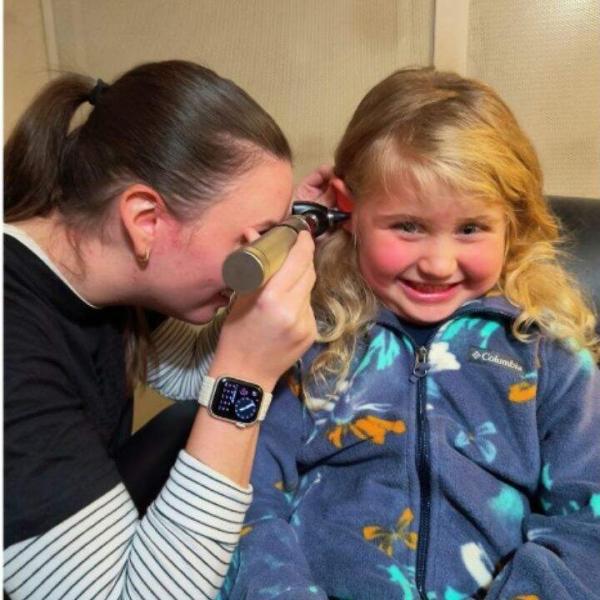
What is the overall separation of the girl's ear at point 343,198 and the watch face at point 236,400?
345 mm

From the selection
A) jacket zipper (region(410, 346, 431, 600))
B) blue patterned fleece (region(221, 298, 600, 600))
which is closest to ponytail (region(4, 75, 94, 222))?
blue patterned fleece (region(221, 298, 600, 600))

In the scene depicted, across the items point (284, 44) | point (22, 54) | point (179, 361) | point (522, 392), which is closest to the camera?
point (522, 392)

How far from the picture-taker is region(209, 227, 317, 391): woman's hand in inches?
28.7

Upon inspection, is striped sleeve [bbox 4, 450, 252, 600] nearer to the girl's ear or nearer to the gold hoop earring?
the gold hoop earring

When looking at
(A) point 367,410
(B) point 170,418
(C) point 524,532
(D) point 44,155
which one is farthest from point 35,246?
(C) point 524,532

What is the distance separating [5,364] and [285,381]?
16.5 inches

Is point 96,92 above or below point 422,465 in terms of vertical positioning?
above

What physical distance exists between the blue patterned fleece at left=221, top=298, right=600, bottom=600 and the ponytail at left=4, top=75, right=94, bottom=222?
1.41ft

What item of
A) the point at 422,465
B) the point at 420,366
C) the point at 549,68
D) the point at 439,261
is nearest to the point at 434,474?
the point at 422,465

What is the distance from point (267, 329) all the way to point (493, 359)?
1.14ft

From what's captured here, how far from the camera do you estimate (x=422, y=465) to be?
2.80 feet

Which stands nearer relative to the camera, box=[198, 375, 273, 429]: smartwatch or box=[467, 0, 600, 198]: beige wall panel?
→ box=[198, 375, 273, 429]: smartwatch

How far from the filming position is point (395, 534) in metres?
0.85

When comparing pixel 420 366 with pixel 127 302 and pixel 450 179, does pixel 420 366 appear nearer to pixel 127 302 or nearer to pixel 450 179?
pixel 450 179
